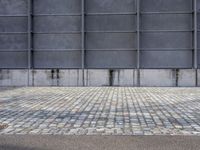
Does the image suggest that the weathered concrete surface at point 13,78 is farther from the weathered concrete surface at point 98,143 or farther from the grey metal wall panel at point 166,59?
the weathered concrete surface at point 98,143

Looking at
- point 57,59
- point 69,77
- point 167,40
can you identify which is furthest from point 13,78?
point 167,40

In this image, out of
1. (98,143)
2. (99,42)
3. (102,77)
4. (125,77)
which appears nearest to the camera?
(98,143)

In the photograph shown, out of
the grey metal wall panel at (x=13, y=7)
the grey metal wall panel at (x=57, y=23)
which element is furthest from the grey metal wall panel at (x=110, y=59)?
the grey metal wall panel at (x=13, y=7)

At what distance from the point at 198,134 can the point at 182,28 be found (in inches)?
664

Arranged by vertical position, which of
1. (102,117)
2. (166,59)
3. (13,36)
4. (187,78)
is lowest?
(102,117)

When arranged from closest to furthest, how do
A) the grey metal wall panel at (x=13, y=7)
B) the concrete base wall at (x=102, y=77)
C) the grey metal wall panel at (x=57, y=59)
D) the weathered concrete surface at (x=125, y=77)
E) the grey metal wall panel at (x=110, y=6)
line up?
the concrete base wall at (x=102, y=77)
the weathered concrete surface at (x=125, y=77)
the grey metal wall panel at (x=110, y=6)
the grey metal wall panel at (x=57, y=59)
the grey metal wall panel at (x=13, y=7)

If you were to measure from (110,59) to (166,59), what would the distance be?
3.47 m

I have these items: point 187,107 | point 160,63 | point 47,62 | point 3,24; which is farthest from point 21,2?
point 187,107

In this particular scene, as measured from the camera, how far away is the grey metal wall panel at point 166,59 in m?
24.4

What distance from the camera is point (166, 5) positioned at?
2466cm

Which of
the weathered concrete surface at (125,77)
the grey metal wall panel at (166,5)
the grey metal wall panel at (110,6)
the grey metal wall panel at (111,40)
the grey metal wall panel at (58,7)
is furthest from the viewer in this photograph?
the grey metal wall panel at (58,7)

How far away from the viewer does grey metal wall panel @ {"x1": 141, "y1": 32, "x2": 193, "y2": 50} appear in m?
24.4

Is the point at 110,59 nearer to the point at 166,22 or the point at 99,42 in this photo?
the point at 99,42

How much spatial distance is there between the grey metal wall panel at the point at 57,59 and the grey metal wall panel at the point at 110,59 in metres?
0.76
